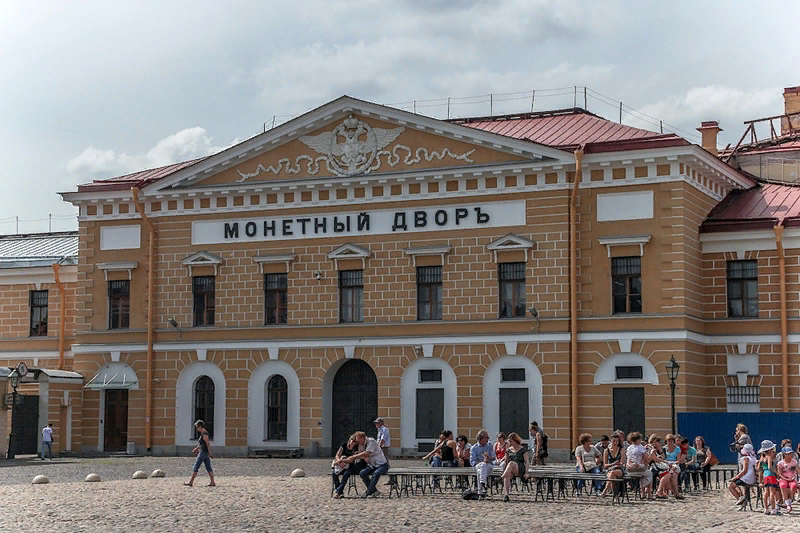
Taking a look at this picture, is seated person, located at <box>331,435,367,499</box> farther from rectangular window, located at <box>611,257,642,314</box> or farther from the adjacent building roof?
the adjacent building roof

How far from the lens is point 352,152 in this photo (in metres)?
41.1

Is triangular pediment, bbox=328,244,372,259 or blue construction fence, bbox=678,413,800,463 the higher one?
triangular pediment, bbox=328,244,372,259

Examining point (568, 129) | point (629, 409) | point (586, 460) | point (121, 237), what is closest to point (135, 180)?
point (121, 237)

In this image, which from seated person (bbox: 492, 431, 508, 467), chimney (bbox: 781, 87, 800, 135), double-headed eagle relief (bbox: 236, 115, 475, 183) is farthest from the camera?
chimney (bbox: 781, 87, 800, 135)

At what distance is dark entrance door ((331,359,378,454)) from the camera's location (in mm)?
40906

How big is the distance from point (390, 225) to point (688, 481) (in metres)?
15.6

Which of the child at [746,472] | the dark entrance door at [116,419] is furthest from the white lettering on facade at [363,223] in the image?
the child at [746,472]

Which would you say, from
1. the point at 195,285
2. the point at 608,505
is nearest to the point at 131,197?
the point at 195,285

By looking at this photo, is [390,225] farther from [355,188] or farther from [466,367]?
[466,367]

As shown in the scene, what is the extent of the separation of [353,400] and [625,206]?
1076cm

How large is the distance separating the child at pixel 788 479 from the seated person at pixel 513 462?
4920 millimetres

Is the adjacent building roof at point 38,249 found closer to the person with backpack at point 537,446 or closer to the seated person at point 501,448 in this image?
the person with backpack at point 537,446

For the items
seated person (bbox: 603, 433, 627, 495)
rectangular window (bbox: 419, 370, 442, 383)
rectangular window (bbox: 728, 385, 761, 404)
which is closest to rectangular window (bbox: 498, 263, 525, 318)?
rectangular window (bbox: 419, 370, 442, 383)

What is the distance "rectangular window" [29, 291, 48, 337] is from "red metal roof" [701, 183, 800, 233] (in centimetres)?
2493
